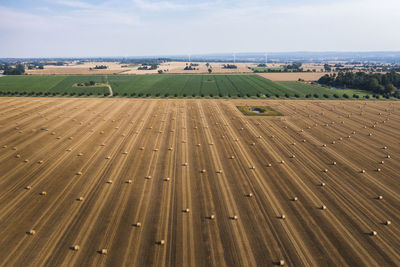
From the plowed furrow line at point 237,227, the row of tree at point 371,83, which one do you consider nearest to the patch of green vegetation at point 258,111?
the plowed furrow line at point 237,227

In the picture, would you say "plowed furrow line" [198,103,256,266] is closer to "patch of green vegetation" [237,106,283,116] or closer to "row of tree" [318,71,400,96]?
"patch of green vegetation" [237,106,283,116]

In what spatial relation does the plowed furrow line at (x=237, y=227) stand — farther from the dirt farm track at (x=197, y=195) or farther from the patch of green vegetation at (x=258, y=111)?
the patch of green vegetation at (x=258, y=111)

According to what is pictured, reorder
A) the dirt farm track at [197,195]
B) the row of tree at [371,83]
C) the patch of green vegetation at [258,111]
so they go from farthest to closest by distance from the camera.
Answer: the row of tree at [371,83] → the patch of green vegetation at [258,111] → the dirt farm track at [197,195]

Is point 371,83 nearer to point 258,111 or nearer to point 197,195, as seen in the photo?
point 258,111

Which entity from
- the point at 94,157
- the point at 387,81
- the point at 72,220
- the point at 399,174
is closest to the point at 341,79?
the point at 387,81

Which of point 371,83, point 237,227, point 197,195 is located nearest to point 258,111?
point 197,195

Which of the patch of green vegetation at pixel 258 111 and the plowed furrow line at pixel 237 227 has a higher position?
the patch of green vegetation at pixel 258 111

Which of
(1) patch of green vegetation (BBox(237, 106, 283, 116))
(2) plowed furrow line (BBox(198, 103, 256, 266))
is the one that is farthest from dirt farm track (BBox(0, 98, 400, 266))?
(1) patch of green vegetation (BBox(237, 106, 283, 116))
